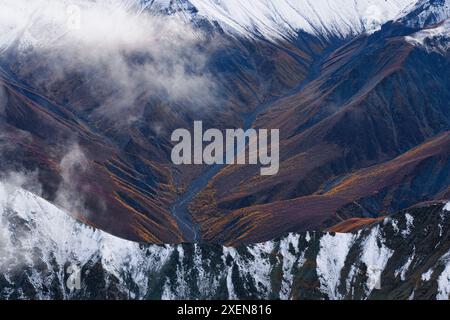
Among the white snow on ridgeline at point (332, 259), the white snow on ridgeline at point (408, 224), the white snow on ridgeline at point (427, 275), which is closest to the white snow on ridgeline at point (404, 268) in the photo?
the white snow on ridgeline at point (427, 275)

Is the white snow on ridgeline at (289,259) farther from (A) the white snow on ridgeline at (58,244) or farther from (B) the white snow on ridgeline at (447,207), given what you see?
(B) the white snow on ridgeline at (447,207)

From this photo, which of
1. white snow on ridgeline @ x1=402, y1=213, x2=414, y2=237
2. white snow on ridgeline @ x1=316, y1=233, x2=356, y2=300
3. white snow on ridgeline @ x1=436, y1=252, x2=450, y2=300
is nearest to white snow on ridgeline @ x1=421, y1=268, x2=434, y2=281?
white snow on ridgeline @ x1=436, y1=252, x2=450, y2=300

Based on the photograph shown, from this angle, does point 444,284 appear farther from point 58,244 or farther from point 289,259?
point 58,244

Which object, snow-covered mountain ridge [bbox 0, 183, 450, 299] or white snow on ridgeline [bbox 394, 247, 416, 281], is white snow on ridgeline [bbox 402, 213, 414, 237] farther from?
white snow on ridgeline [bbox 394, 247, 416, 281]
